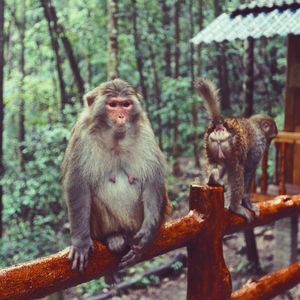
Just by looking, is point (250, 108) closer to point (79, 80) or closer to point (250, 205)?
point (79, 80)

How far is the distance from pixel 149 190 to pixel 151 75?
12691 millimetres

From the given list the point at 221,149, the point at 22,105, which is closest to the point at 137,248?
the point at 221,149

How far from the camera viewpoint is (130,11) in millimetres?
12797

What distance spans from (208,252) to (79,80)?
26.4ft

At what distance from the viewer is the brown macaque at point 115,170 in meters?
2.55

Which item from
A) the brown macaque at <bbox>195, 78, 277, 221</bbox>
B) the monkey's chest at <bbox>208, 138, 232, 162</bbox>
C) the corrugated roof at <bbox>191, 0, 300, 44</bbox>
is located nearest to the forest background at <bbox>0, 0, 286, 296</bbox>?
the corrugated roof at <bbox>191, 0, 300, 44</bbox>

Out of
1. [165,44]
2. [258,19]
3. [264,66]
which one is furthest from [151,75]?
[258,19]

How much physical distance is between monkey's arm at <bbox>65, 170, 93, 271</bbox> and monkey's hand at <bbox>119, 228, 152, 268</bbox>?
0.17 metres

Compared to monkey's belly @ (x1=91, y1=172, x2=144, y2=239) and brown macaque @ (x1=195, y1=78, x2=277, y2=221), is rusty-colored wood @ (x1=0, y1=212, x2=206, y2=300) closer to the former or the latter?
monkey's belly @ (x1=91, y1=172, x2=144, y2=239)

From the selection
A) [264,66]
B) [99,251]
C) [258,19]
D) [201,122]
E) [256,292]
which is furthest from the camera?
[201,122]

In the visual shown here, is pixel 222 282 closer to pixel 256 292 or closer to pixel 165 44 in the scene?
pixel 256 292

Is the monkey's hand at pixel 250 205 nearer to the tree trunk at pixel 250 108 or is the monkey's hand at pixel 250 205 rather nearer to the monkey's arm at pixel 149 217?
the monkey's arm at pixel 149 217

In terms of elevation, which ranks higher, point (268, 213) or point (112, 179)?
→ point (112, 179)

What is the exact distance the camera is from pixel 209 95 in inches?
169
